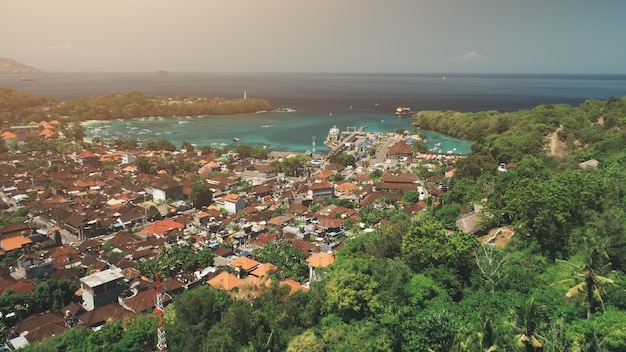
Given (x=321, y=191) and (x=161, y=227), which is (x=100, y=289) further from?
(x=321, y=191)

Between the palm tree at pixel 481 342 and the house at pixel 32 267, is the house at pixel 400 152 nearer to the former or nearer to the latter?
the house at pixel 32 267

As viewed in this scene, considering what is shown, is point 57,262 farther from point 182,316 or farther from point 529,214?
point 529,214

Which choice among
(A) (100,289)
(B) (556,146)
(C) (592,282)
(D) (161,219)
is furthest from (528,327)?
(B) (556,146)

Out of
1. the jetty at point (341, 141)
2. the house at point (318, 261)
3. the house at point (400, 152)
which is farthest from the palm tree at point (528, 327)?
the jetty at point (341, 141)

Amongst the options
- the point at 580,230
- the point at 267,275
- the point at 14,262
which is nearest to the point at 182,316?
the point at 267,275

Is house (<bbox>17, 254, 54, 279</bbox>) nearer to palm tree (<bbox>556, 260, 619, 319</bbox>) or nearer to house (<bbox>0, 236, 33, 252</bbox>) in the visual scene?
house (<bbox>0, 236, 33, 252</bbox>)

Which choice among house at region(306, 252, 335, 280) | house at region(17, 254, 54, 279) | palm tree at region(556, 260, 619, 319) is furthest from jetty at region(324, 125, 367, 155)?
palm tree at region(556, 260, 619, 319)
